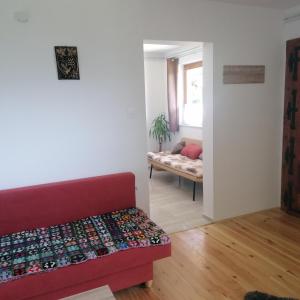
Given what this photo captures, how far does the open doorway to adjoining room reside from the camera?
12.4 ft

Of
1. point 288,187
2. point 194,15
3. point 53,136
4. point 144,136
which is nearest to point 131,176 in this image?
point 144,136

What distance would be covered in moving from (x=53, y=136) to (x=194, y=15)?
6.27 feet

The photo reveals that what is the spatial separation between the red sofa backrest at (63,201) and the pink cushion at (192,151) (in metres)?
2.35

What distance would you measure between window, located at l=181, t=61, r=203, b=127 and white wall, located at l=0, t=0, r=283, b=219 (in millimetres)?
1883

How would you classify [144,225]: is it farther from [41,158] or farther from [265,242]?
[265,242]

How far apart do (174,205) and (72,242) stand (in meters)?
2.11

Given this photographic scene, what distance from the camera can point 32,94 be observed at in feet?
8.07

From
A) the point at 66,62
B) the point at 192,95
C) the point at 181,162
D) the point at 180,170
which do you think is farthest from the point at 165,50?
the point at 66,62

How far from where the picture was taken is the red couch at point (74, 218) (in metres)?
1.86

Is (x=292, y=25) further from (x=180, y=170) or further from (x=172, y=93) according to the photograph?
(x=172, y=93)

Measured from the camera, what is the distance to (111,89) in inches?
108

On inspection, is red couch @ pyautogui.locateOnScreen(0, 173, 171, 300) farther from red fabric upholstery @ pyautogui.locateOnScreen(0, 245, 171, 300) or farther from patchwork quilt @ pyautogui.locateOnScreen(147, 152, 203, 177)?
patchwork quilt @ pyautogui.locateOnScreen(147, 152, 203, 177)

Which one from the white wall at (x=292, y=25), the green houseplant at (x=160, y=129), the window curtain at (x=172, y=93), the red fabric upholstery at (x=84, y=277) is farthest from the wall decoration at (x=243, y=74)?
the green houseplant at (x=160, y=129)

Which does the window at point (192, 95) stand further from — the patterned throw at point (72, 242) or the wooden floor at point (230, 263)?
the patterned throw at point (72, 242)
